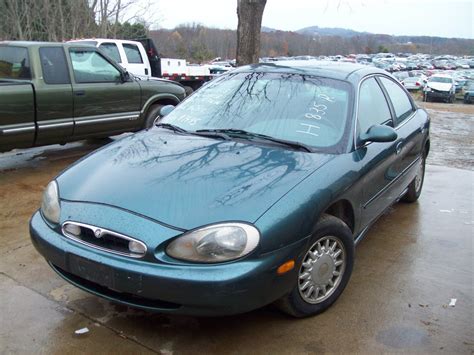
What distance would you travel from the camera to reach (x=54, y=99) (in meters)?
6.16

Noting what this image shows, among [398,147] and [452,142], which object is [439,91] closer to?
[452,142]

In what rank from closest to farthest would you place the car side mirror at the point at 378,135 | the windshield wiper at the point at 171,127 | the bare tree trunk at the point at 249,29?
the car side mirror at the point at 378,135
the windshield wiper at the point at 171,127
the bare tree trunk at the point at 249,29

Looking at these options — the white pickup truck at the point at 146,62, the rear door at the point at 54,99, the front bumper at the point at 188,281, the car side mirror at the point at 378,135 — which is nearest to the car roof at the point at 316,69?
the car side mirror at the point at 378,135

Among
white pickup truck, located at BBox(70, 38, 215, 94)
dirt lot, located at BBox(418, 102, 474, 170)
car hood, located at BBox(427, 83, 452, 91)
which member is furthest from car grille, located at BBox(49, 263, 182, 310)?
car hood, located at BBox(427, 83, 452, 91)

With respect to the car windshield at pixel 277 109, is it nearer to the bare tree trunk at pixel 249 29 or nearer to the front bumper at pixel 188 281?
the front bumper at pixel 188 281

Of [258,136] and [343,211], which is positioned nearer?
[343,211]

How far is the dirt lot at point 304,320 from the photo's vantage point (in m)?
2.73

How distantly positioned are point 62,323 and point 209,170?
50.9 inches

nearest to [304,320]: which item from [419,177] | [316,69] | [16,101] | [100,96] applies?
[316,69]

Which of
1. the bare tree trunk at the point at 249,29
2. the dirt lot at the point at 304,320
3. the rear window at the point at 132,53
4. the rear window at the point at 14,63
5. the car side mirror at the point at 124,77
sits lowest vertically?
the dirt lot at the point at 304,320

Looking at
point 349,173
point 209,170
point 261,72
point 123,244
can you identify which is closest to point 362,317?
point 349,173

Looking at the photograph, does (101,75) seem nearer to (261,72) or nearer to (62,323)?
(261,72)

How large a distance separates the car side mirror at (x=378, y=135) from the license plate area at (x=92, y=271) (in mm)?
2014

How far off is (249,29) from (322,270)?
6233mm
